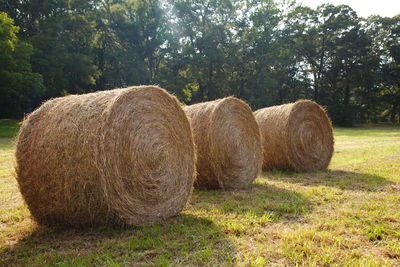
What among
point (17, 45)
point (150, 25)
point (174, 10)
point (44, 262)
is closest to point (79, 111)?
point (44, 262)

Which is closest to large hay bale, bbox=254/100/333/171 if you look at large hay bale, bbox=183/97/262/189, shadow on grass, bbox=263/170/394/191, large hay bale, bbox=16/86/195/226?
shadow on grass, bbox=263/170/394/191

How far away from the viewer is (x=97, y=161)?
11.7ft

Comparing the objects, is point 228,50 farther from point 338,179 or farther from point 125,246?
point 125,246

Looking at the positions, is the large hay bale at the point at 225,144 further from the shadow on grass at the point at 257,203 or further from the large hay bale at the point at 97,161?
the large hay bale at the point at 97,161

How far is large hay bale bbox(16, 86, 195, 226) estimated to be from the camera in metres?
3.64

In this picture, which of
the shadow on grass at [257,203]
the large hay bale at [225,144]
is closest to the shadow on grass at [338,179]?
the large hay bale at [225,144]

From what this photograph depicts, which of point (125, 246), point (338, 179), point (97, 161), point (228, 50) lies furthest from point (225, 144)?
point (228, 50)

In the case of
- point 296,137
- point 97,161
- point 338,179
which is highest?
point 97,161

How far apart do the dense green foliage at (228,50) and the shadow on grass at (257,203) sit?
90.1 feet

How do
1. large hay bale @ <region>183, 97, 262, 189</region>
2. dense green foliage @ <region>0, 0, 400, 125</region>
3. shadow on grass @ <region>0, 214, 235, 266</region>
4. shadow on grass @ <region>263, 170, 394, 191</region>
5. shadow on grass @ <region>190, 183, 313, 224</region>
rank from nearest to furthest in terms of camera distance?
shadow on grass @ <region>0, 214, 235, 266</region> < shadow on grass @ <region>190, 183, 313, 224</region> < shadow on grass @ <region>263, 170, 394, 191</region> < large hay bale @ <region>183, 97, 262, 189</region> < dense green foliage @ <region>0, 0, 400, 125</region>

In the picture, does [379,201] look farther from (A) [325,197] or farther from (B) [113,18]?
(B) [113,18]

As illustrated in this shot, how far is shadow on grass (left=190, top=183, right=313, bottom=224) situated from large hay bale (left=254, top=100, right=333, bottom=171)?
7.40 ft

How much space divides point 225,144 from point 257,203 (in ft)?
6.14

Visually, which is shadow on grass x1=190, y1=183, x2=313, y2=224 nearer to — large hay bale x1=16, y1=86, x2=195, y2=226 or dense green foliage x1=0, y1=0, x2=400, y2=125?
large hay bale x1=16, y1=86, x2=195, y2=226
